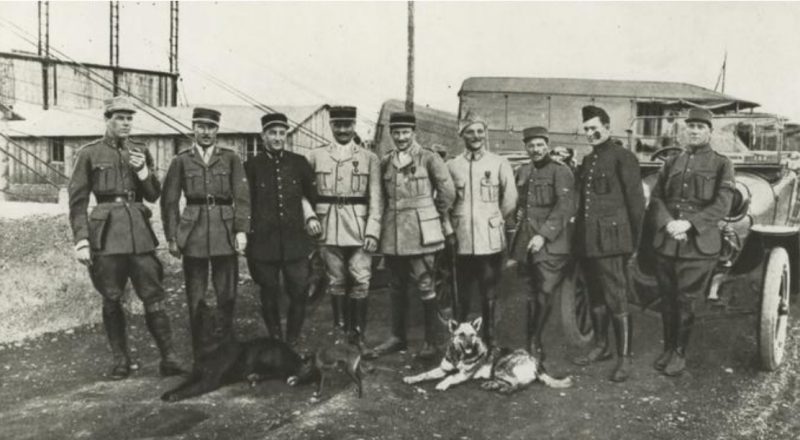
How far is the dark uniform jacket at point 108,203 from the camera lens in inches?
174

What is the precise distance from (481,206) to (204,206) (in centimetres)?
207

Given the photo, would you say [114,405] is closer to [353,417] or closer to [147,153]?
[353,417]

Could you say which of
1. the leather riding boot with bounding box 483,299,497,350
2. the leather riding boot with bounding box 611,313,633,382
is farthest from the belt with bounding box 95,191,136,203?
the leather riding boot with bounding box 611,313,633,382

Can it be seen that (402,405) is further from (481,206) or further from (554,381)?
(481,206)

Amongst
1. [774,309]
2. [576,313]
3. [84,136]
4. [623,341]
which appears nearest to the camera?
[774,309]

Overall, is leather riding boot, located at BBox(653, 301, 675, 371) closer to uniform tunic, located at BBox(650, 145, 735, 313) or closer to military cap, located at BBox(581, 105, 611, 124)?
uniform tunic, located at BBox(650, 145, 735, 313)

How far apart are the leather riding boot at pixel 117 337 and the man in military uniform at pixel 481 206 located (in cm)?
250

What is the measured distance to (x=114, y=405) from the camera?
3.88 m

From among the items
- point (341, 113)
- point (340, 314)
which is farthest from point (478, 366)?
point (341, 113)

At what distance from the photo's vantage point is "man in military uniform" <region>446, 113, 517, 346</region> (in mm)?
4953

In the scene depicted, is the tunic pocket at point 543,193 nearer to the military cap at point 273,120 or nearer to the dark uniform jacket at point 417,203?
the dark uniform jacket at point 417,203

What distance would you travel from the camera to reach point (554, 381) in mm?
4406

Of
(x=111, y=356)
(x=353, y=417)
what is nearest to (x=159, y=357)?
(x=111, y=356)

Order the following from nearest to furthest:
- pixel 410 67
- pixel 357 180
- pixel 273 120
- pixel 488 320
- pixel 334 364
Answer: pixel 334 364 → pixel 273 120 → pixel 357 180 → pixel 488 320 → pixel 410 67
